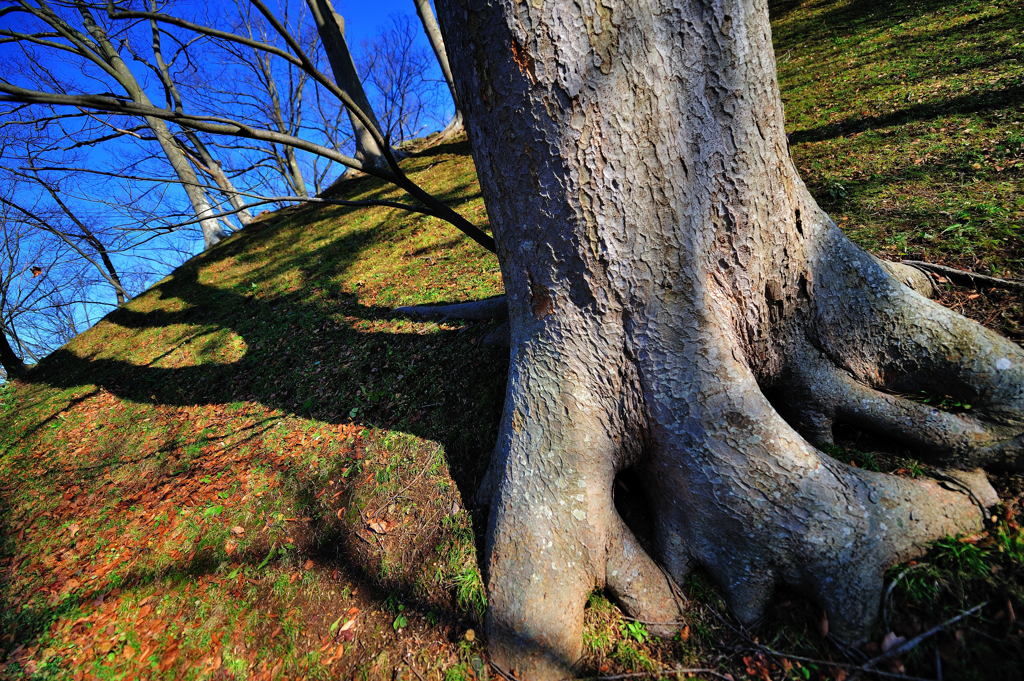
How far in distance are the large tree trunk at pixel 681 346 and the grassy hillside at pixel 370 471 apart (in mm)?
217

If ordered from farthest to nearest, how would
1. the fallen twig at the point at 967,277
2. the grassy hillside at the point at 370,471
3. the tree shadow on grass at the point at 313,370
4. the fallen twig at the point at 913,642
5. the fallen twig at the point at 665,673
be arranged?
1. the tree shadow on grass at the point at 313,370
2. the fallen twig at the point at 967,277
3. the grassy hillside at the point at 370,471
4. the fallen twig at the point at 665,673
5. the fallen twig at the point at 913,642

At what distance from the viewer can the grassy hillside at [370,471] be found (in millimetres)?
1933

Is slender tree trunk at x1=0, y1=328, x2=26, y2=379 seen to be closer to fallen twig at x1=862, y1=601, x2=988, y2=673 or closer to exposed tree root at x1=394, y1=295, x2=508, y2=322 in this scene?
exposed tree root at x1=394, y1=295, x2=508, y2=322

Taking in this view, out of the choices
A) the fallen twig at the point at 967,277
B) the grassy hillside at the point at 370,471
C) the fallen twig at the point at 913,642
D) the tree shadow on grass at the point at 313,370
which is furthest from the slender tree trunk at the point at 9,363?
the fallen twig at the point at 967,277

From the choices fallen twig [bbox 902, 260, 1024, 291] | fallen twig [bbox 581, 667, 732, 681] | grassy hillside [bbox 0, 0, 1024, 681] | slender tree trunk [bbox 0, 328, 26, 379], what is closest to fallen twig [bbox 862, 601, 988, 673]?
grassy hillside [bbox 0, 0, 1024, 681]

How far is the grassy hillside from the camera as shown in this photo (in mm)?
1933

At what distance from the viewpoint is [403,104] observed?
49.3ft

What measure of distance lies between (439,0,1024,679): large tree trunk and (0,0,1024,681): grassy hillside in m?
0.22

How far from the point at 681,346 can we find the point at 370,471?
231 cm

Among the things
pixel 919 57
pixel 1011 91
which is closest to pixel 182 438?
pixel 1011 91

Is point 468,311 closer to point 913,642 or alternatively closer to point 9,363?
point 913,642

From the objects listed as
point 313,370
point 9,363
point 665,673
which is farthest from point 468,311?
point 9,363

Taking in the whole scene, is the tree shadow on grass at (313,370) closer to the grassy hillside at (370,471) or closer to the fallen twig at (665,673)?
the grassy hillside at (370,471)

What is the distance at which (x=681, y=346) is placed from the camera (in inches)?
74.2
